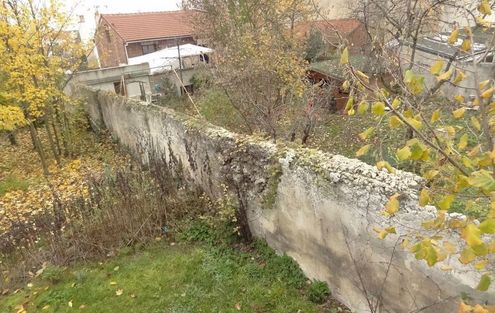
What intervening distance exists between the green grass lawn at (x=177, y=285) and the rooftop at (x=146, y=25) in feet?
80.2

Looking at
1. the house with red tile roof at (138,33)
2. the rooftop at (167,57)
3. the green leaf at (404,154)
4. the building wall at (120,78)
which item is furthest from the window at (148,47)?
the green leaf at (404,154)

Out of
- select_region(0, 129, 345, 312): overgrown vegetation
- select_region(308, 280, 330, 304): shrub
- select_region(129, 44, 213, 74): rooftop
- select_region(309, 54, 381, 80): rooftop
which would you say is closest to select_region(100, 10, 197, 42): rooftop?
select_region(129, 44, 213, 74): rooftop

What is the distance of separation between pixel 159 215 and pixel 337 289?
3321 millimetres

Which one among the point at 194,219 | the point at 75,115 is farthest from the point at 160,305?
the point at 75,115

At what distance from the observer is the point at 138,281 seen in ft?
16.6

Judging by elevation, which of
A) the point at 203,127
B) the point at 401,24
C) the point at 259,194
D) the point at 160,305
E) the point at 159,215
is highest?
the point at 401,24

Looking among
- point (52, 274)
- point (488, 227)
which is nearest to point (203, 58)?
point (52, 274)

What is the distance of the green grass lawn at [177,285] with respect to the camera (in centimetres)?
452

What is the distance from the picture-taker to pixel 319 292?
4.45m

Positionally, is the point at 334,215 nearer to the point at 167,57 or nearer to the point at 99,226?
the point at 99,226

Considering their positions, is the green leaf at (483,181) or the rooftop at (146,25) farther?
the rooftop at (146,25)

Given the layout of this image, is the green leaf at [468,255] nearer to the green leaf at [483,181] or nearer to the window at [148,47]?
the green leaf at [483,181]

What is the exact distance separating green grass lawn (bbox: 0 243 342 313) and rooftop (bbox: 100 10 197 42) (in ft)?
80.2

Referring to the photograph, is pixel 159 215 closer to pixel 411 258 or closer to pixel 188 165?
pixel 188 165
